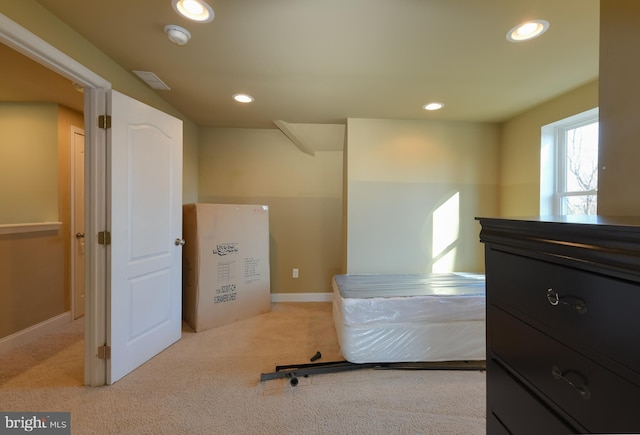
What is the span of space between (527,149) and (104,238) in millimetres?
3720

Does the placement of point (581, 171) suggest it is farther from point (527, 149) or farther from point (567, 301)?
point (567, 301)

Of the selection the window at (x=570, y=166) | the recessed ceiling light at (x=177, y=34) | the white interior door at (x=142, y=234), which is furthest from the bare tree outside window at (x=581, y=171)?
the white interior door at (x=142, y=234)

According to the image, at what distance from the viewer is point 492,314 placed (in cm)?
92

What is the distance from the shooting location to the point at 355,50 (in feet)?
5.43

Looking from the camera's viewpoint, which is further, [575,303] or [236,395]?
[236,395]

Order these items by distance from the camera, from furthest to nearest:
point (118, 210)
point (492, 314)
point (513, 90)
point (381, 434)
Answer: point (513, 90) < point (118, 210) < point (381, 434) < point (492, 314)

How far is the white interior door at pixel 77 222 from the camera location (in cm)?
277

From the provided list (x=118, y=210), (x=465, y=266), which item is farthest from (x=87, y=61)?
(x=465, y=266)

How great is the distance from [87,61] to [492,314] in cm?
257

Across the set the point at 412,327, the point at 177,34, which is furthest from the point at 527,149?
the point at 177,34

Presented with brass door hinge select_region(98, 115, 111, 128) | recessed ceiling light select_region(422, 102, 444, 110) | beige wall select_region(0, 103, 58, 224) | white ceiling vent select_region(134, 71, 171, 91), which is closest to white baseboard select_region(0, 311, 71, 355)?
beige wall select_region(0, 103, 58, 224)

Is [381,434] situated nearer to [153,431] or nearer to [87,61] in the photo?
[153,431]

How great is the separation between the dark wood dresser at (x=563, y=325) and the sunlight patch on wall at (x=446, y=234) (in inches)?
85.1

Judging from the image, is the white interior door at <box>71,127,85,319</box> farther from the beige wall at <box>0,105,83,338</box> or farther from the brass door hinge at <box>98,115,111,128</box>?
the brass door hinge at <box>98,115,111,128</box>
